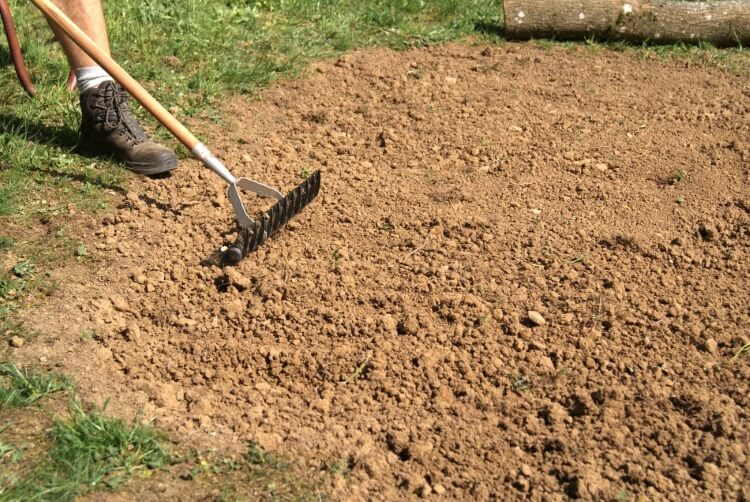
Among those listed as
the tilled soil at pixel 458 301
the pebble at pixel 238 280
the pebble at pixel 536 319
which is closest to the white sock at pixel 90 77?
the tilled soil at pixel 458 301

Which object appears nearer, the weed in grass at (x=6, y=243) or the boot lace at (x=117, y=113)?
the weed in grass at (x=6, y=243)

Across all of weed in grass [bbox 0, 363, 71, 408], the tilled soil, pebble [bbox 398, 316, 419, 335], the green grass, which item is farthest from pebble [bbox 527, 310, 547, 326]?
weed in grass [bbox 0, 363, 71, 408]

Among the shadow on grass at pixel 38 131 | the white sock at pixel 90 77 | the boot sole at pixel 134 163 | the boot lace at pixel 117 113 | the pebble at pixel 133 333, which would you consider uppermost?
the white sock at pixel 90 77

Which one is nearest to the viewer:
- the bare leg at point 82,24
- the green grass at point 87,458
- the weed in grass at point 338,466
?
the green grass at point 87,458

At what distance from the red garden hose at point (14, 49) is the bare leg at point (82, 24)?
423 mm

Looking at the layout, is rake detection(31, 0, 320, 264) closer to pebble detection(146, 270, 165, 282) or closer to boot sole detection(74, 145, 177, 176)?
pebble detection(146, 270, 165, 282)

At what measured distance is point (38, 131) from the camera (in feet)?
14.6

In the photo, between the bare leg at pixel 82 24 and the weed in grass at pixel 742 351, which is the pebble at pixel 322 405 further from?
the bare leg at pixel 82 24

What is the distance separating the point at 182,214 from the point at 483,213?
55.8 inches

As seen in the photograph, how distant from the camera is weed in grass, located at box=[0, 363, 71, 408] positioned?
291cm

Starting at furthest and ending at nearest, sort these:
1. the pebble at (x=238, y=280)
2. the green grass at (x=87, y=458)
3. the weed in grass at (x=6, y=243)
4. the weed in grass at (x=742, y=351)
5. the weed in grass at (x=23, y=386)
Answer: the weed in grass at (x=6, y=243) → the pebble at (x=238, y=280) → the weed in grass at (x=742, y=351) → the weed in grass at (x=23, y=386) → the green grass at (x=87, y=458)

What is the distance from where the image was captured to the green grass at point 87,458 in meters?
2.61

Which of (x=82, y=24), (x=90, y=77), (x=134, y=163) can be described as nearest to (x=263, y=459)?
(x=134, y=163)

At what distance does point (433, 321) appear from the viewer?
3.34 meters
